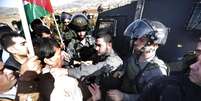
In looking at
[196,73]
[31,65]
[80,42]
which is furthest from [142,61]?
[80,42]

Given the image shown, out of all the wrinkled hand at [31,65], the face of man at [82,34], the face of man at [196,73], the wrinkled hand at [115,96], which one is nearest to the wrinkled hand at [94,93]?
the wrinkled hand at [115,96]

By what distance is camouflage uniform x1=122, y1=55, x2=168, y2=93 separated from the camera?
141 inches

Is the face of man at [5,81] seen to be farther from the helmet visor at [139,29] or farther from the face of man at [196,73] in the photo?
the face of man at [196,73]

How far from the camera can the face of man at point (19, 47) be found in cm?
407

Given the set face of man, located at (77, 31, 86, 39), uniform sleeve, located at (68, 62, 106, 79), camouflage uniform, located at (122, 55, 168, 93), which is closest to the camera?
camouflage uniform, located at (122, 55, 168, 93)

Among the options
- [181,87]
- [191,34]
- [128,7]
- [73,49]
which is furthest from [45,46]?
[128,7]

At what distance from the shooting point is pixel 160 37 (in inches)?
151

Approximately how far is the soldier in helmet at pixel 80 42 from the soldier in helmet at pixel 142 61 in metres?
1.97

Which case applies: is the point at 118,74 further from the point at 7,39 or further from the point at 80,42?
the point at 80,42

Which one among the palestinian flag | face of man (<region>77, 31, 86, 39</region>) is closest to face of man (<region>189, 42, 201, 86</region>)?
the palestinian flag

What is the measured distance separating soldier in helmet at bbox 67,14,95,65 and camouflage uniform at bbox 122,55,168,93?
6.48ft

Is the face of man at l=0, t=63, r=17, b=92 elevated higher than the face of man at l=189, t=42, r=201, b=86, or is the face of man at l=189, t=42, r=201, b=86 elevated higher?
the face of man at l=189, t=42, r=201, b=86

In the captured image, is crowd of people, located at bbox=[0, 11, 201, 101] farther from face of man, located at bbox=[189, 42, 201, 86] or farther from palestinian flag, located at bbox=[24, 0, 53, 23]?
palestinian flag, located at bbox=[24, 0, 53, 23]

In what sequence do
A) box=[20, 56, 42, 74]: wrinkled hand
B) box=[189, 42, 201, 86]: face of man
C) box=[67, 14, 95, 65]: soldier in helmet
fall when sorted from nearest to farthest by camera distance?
box=[189, 42, 201, 86]: face of man → box=[20, 56, 42, 74]: wrinkled hand → box=[67, 14, 95, 65]: soldier in helmet
